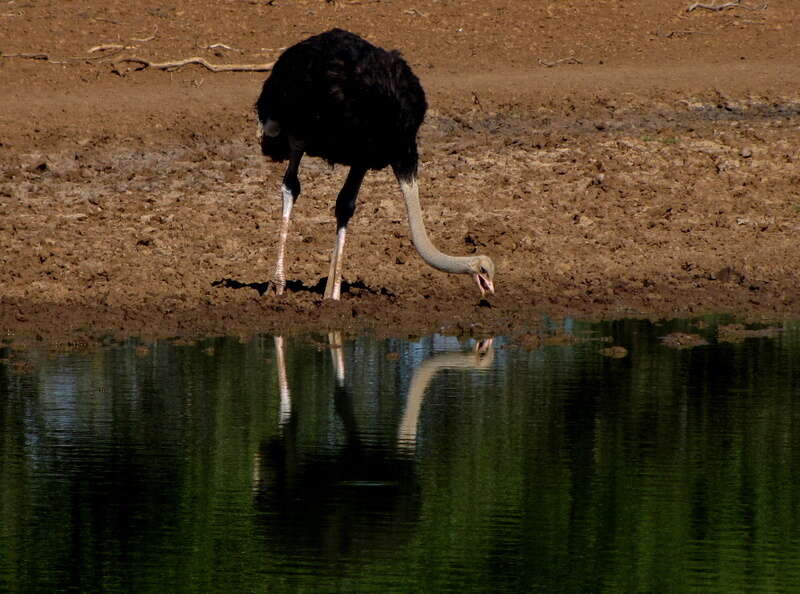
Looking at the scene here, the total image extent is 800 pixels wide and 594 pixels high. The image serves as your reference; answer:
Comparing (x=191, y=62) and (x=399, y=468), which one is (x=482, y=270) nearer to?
(x=399, y=468)

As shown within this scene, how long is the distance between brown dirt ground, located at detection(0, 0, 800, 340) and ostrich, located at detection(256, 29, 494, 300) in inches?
18.6

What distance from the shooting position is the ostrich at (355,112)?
12.7 m

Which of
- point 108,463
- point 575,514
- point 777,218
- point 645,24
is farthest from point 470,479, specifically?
point 645,24

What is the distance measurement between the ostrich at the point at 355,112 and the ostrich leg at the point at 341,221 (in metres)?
0.01

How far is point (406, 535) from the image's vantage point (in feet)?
24.4

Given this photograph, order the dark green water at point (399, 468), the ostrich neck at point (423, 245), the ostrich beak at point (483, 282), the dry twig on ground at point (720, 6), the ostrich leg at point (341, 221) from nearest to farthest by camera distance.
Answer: the dark green water at point (399, 468) → the ostrich neck at point (423, 245) → the ostrich beak at point (483, 282) → the ostrich leg at point (341, 221) → the dry twig on ground at point (720, 6)

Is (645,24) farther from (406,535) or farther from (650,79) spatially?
(406,535)

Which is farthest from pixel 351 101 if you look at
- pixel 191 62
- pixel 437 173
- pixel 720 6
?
pixel 720 6

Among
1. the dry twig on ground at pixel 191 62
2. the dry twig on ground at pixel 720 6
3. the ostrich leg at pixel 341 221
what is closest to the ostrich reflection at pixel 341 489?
the ostrich leg at pixel 341 221

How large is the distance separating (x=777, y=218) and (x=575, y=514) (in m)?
9.56

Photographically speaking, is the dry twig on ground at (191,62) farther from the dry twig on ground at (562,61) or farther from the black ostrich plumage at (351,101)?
the black ostrich plumage at (351,101)

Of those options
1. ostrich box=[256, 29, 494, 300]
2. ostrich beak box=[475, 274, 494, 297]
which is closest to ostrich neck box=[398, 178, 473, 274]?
ostrich box=[256, 29, 494, 300]

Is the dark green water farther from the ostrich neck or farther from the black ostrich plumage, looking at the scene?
the black ostrich plumage

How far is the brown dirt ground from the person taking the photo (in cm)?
1377
